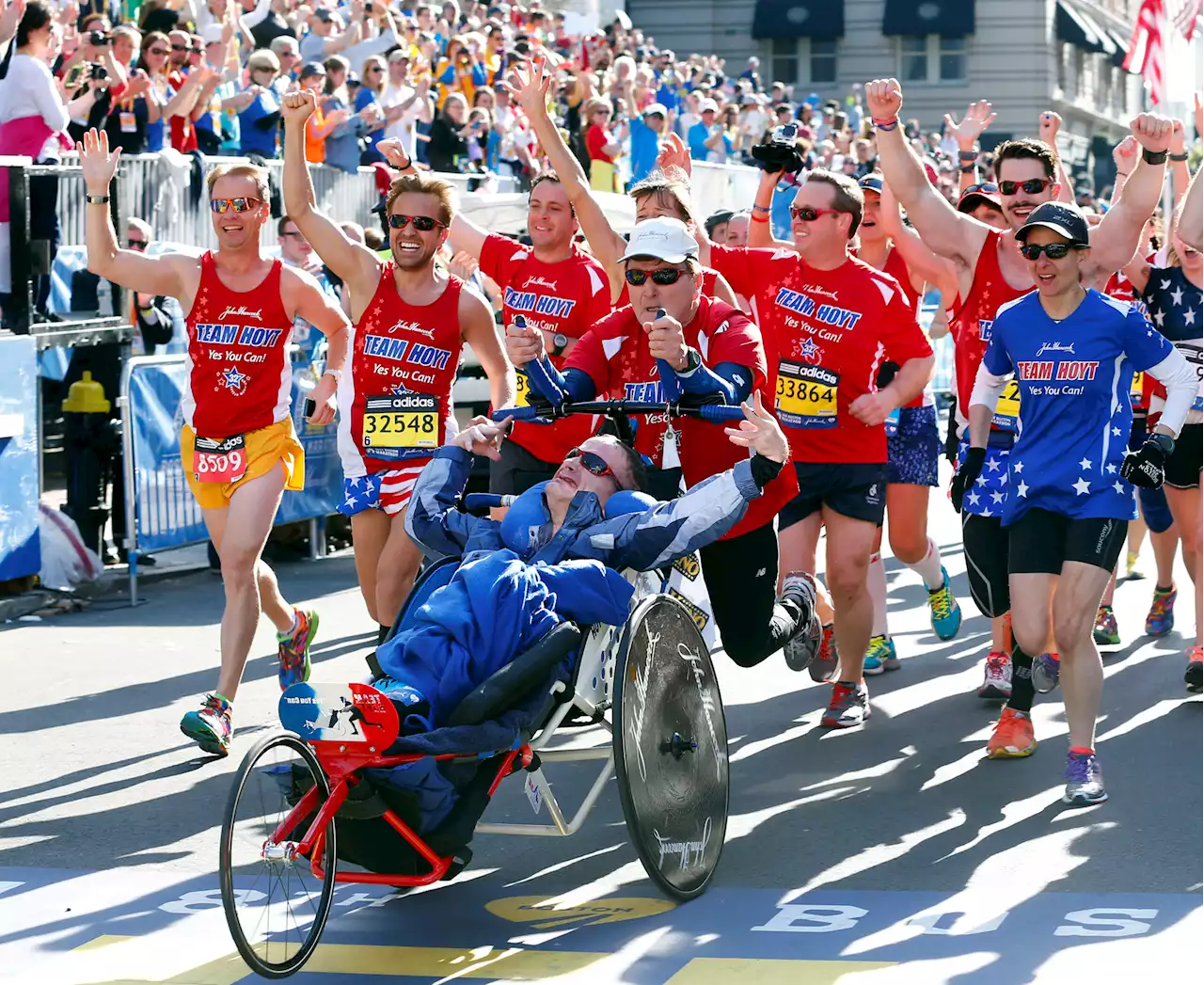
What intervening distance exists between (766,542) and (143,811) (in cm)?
230

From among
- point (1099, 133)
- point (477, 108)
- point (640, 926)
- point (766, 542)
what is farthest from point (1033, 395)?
point (1099, 133)

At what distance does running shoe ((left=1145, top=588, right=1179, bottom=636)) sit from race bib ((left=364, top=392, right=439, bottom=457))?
4.26 metres

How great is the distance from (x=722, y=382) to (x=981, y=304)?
2.02m

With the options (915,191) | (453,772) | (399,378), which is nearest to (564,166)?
(399,378)

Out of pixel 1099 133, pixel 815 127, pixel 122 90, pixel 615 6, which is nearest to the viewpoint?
pixel 122 90

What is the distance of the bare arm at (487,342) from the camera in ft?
24.7

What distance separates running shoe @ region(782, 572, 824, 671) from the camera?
7.13 meters

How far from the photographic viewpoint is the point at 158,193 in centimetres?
1360

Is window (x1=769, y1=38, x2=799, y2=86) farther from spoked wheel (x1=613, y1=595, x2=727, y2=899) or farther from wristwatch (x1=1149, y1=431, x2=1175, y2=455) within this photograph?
spoked wheel (x1=613, y1=595, x2=727, y2=899)

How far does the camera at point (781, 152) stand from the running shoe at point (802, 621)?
5.59ft

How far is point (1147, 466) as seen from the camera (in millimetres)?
6422

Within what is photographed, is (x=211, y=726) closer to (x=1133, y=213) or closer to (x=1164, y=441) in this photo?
(x=1164, y=441)

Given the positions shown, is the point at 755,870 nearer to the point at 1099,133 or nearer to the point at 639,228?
the point at 639,228

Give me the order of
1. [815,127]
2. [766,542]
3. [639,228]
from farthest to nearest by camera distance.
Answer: [815,127] → [766,542] → [639,228]
